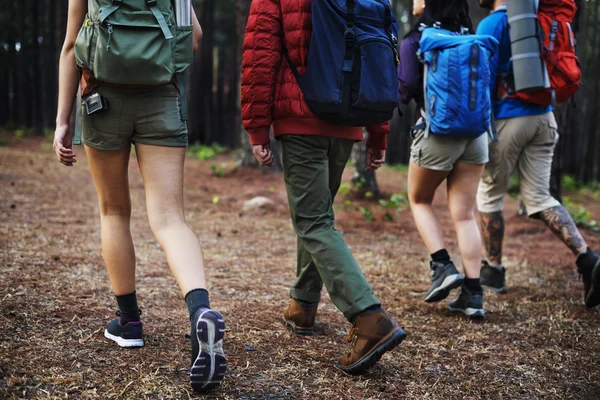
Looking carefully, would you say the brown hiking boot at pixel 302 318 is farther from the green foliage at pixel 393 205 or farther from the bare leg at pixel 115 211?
the green foliage at pixel 393 205

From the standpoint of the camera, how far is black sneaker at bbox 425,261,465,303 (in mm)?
3588

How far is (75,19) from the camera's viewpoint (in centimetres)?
256

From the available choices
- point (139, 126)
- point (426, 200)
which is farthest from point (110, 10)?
point (426, 200)

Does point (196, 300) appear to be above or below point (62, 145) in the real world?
below

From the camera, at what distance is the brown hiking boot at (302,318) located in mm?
3273

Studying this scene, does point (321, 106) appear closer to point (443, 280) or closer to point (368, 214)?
point (443, 280)

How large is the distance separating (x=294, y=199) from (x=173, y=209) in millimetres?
598

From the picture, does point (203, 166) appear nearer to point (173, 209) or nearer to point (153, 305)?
point (153, 305)

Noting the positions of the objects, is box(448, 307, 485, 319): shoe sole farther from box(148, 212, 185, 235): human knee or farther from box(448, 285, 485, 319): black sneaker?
box(148, 212, 185, 235): human knee

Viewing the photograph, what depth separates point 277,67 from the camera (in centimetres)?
278

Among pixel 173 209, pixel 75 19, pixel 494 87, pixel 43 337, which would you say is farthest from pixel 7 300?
pixel 494 87

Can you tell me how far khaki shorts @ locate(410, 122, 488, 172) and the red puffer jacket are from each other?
3.66ft

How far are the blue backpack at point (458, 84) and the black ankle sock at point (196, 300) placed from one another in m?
1.95

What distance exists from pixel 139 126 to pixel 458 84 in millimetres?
1986
